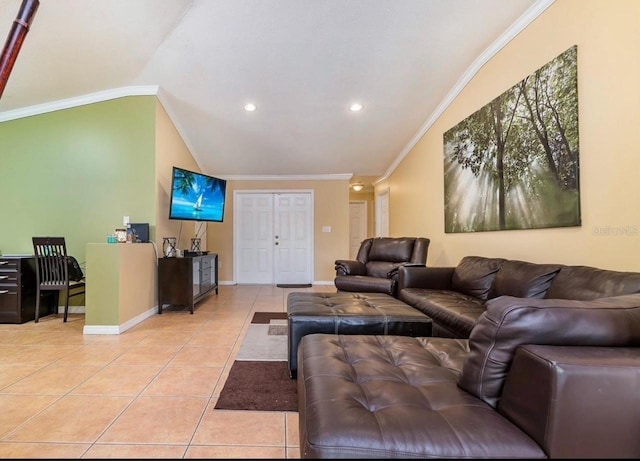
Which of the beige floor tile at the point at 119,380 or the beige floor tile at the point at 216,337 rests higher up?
the beige floor tile at the point at 119,380

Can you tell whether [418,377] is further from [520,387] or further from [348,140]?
[348,140]

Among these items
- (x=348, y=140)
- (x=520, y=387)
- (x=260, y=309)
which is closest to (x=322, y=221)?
(x=348, y=140)

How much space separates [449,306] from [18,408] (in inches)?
109

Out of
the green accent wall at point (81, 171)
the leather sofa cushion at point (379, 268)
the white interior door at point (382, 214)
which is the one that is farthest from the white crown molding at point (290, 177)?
the green accent wall at point (81, 171)

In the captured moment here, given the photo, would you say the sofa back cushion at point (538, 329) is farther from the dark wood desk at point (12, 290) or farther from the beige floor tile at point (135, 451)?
the dark wood desk at point (12, 290)

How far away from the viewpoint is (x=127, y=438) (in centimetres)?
141

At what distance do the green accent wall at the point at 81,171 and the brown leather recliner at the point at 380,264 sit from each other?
252cm

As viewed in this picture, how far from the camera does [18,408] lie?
5.44 feet

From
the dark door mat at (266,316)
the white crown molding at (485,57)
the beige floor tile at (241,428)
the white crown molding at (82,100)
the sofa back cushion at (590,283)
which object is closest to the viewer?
the beige floor tile at (241,428)

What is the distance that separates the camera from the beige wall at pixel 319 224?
5.97m

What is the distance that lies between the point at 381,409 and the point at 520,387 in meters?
0.40

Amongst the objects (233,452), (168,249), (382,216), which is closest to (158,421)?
(233,452)

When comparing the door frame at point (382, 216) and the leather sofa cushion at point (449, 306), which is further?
the door frame at point (382, 216)

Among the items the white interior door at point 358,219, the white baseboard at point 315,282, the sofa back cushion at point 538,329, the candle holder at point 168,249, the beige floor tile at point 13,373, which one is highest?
the white interior door at point 358,219
